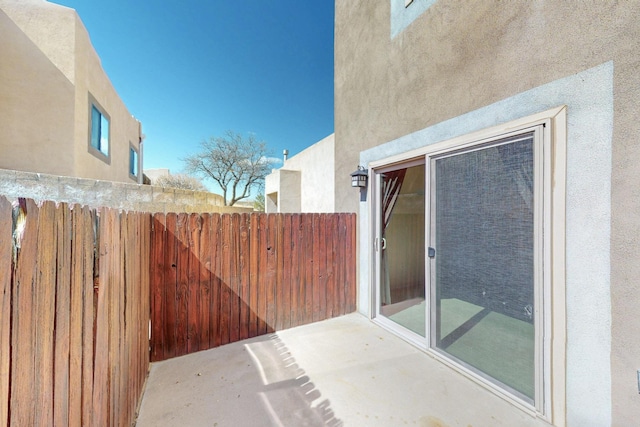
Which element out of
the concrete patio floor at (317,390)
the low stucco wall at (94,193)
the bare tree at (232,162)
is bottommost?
the concrete patio floor at (317,390)

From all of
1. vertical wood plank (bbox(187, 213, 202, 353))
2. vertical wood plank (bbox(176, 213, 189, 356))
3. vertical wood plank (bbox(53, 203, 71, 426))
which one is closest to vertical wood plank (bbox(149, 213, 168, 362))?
vertical wood plank (bbox(176, 213, 189, 356))

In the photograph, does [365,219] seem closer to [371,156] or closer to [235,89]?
[371,156]

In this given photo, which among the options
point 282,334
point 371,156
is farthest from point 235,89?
point 282,334

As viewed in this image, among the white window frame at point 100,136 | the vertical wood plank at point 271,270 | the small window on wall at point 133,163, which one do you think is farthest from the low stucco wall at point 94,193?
the small window on wall at point 133,163

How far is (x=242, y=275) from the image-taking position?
11.7ft

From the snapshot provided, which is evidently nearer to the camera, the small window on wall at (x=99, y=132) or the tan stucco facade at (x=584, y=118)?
the tan stucco facade at (x=584, y=118)

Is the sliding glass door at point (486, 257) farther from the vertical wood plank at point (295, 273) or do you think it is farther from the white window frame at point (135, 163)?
the white window frame at point (135, 163)

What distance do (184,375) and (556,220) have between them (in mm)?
3797

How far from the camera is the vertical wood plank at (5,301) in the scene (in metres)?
0.75

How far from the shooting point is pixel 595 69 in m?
1.90

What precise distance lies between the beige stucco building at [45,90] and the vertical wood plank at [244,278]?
5710 millimetres

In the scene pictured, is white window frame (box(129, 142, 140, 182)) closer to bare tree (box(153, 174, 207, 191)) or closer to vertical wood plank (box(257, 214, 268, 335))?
bare tree (box(153, 174, 207, 191))

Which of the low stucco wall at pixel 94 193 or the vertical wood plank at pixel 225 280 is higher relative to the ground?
the low stucco wall at pixel 94 193

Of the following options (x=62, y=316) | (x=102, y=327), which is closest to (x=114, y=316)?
(x=102, y=327)
